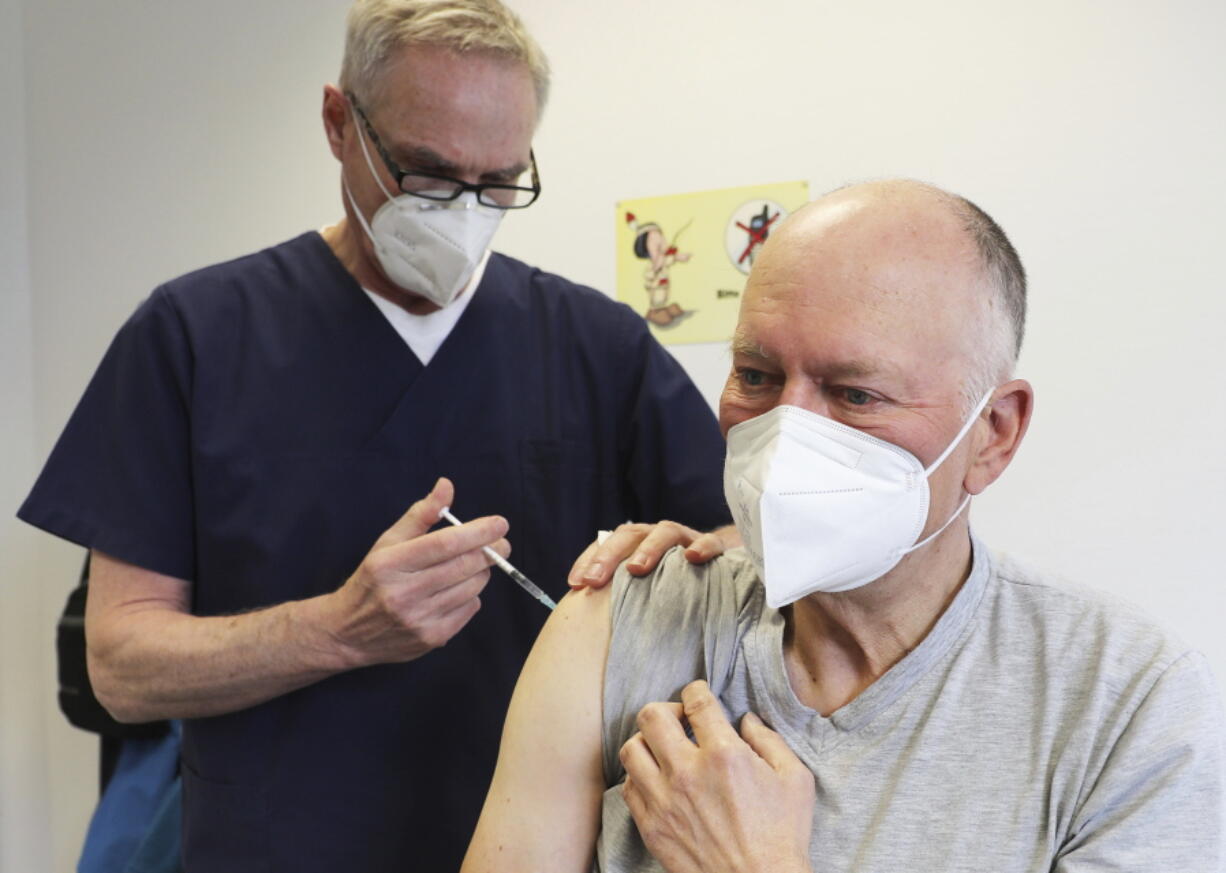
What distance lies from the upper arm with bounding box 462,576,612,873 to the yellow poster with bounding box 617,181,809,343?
1.24 m

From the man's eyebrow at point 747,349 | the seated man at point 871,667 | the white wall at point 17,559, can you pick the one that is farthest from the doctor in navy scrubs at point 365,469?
the white wall at point 17,559

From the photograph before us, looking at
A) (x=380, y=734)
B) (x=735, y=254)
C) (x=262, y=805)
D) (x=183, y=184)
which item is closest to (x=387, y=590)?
(x=380, y=734)

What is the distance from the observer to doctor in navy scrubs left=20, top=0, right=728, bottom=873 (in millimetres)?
1403

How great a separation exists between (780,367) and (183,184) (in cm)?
229

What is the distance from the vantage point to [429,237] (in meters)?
1.45

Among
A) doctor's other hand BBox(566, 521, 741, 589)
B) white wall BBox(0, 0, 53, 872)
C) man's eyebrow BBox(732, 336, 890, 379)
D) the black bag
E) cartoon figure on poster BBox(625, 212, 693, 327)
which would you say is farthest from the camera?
white wall BBox(0, 0, 53, 872)

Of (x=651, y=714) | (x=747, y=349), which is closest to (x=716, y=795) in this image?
(x=651, y=714)

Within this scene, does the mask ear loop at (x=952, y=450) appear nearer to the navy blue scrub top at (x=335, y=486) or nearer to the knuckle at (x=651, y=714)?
the knuckle at (x=651, y=714)

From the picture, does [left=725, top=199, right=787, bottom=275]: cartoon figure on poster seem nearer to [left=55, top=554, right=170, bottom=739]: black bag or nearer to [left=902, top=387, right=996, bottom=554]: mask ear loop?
[left=902, top=387, right=996, bottom=554]: mask ear loop

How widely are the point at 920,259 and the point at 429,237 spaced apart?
2.26ft

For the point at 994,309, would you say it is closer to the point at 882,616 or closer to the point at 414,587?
the point at 882,616

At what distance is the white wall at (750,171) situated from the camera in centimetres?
192

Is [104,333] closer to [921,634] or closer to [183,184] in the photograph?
[183,184]

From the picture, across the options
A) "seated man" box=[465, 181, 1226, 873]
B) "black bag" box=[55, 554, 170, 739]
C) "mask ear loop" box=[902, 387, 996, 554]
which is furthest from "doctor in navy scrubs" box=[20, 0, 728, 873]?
"black bag" box=[55, 554, 170, 739]
